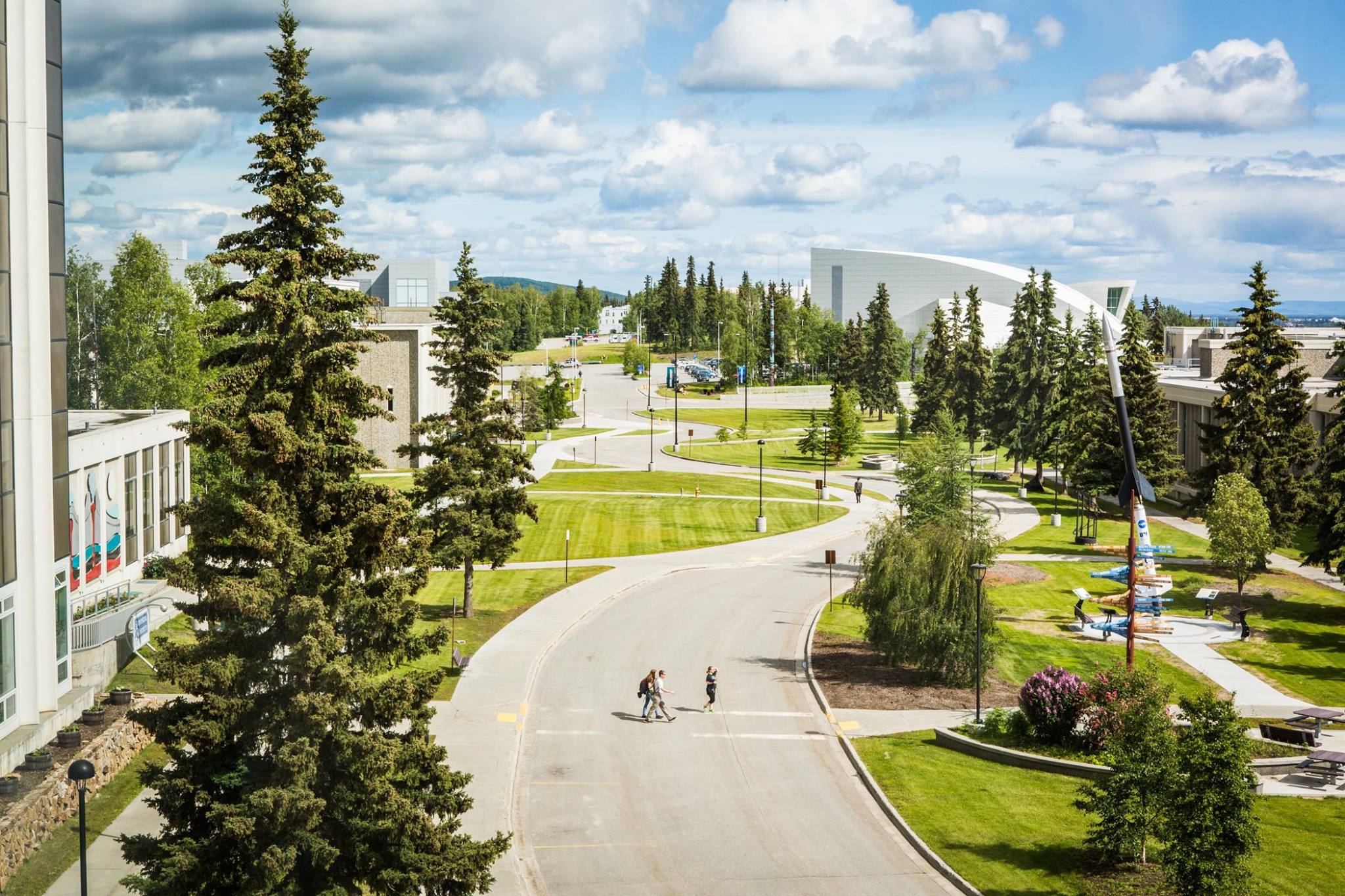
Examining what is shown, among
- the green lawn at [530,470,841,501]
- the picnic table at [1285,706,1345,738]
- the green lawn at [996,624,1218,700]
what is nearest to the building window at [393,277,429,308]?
the green lawn at [530,470,841,501]

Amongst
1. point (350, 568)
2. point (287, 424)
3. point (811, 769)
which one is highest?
point (287, 424)

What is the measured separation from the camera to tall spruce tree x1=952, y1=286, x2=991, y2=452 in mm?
99375

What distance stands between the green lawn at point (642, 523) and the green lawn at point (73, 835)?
30.1 meters

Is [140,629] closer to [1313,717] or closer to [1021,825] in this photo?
[1021,825]

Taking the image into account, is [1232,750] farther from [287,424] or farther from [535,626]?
[535,626]

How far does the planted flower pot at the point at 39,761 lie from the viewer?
24.3 meters

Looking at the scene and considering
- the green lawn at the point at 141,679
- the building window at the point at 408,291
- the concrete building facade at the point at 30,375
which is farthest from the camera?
the building window at the point at 408,291

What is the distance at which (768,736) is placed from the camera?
31.2 metres

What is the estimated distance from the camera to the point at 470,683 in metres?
35.2

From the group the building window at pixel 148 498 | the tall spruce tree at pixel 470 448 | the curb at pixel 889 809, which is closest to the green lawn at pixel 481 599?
the tall spruce tree at pixel 470 448

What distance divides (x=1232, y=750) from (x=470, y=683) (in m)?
21.4

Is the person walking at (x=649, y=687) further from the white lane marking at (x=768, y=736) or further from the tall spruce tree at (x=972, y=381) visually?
the tall spruce tree at (x=972, y=381)

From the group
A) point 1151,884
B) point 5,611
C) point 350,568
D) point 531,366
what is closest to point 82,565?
point 5,611

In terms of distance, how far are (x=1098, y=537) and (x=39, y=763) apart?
173 ft
